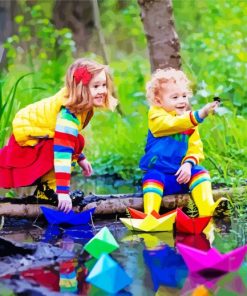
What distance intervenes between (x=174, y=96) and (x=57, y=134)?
759mm

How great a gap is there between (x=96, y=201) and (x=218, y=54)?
363cm

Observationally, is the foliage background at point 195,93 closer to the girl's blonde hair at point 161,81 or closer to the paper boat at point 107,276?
the girl's blonde hair at point 161,81

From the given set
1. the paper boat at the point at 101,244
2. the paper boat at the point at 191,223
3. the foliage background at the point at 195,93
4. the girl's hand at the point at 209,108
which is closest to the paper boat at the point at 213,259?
the paper boat at the point at 101,244

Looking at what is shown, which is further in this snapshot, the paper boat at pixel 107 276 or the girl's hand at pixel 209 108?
the girl's hand at pixel 209 108

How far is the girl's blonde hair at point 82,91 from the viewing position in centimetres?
486

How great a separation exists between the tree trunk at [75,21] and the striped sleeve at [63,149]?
30.8 feet

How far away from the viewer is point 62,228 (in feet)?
15.8

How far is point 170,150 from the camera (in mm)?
5055

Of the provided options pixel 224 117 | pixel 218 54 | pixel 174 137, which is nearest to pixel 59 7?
pixel 218 54

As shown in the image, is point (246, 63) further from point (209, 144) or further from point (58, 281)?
point (58, 281)

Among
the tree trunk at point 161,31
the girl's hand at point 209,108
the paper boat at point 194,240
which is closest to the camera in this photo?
the paper boat at point 194,240

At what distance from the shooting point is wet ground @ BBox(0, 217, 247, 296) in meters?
3.36

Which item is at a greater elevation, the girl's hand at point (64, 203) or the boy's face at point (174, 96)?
the boy's face at point (174, 96)

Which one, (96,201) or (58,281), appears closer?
(58,281)
